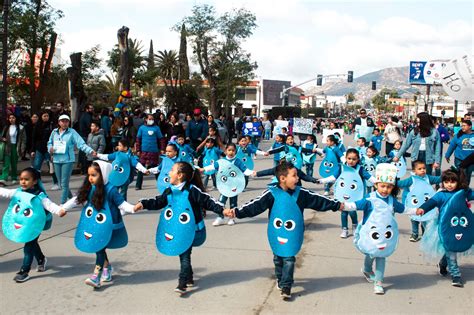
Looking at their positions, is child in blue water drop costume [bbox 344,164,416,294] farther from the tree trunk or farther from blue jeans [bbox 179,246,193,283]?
the tree trunk

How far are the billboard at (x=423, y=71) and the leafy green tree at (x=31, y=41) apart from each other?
54.7 m

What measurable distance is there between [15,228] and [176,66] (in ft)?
151

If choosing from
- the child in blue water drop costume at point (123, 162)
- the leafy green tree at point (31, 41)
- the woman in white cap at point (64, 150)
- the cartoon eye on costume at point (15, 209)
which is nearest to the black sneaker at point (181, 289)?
the cartoon eye on costume at point (15, 209)

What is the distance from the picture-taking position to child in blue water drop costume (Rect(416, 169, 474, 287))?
18.6 feet

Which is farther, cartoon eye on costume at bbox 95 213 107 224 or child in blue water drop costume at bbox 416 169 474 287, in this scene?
child in blue water drop costume at bbox 416 169 474 287

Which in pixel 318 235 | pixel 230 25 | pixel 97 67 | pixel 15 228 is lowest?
pixel 318 235

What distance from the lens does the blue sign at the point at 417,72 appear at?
68625 millimetres

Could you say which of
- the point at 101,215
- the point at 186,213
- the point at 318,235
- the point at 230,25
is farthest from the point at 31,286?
the point at 230,25

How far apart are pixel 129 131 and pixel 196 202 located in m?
9.81

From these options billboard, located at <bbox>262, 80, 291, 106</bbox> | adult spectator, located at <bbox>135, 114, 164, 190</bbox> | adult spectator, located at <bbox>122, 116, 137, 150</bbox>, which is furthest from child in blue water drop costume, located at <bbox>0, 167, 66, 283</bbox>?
billboard, located at <bbox>262, 80, 291, 106</bbox>

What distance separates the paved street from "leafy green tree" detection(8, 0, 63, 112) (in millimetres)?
13534

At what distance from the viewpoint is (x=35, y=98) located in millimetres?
22516

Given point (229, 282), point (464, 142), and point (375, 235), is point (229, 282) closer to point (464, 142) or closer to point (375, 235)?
point (375, 235)

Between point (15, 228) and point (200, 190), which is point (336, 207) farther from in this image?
point (15, 228)
